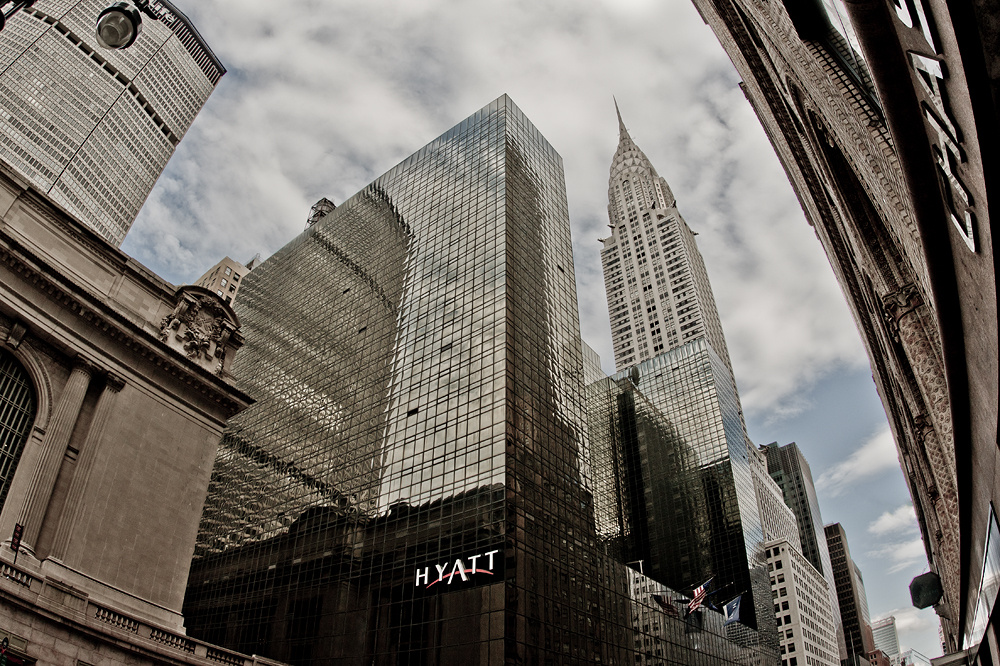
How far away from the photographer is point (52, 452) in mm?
28031

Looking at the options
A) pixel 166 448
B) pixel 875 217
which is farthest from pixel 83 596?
pixel 875 217

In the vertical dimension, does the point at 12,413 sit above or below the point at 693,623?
above

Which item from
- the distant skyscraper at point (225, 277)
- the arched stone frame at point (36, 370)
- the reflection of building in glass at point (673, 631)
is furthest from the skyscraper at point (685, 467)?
the distant skyscraper at point (225, 277)

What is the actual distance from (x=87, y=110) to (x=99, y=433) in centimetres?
12566

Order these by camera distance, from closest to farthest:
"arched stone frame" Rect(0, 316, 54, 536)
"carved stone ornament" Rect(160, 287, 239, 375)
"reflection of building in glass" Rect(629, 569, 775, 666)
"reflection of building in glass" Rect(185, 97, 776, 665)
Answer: "arched stone frame" Rect(0, 316, 54, 536), "carved stone ornament" Rect(160, 287, 239, 375), "reflection of building in glass" Rect(185, 97, 776, 665), "reflection of building in glass" Rect(629, 569, 775, 666)

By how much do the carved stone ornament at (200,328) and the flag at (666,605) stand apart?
5165 centimetres

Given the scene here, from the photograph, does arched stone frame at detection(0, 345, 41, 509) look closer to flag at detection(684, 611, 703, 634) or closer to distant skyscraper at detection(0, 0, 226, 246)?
flag at detection(684, 611, 703, 634)

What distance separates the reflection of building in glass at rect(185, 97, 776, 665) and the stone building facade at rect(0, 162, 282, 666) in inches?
815

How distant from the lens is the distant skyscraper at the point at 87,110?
365ft

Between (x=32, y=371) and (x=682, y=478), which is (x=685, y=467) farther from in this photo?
(x=32, y=371)

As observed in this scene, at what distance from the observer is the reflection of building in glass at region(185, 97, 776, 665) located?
46.3 m

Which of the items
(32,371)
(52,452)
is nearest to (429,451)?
(52,452)

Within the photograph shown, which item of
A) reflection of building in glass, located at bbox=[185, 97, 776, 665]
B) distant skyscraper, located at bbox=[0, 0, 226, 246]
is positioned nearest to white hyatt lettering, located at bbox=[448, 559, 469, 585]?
reflection of building in glass, located at bbox=[185, 97, 776, 665]

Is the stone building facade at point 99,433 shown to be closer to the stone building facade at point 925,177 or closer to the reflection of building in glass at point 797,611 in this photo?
the stone building facade at point 925,177
